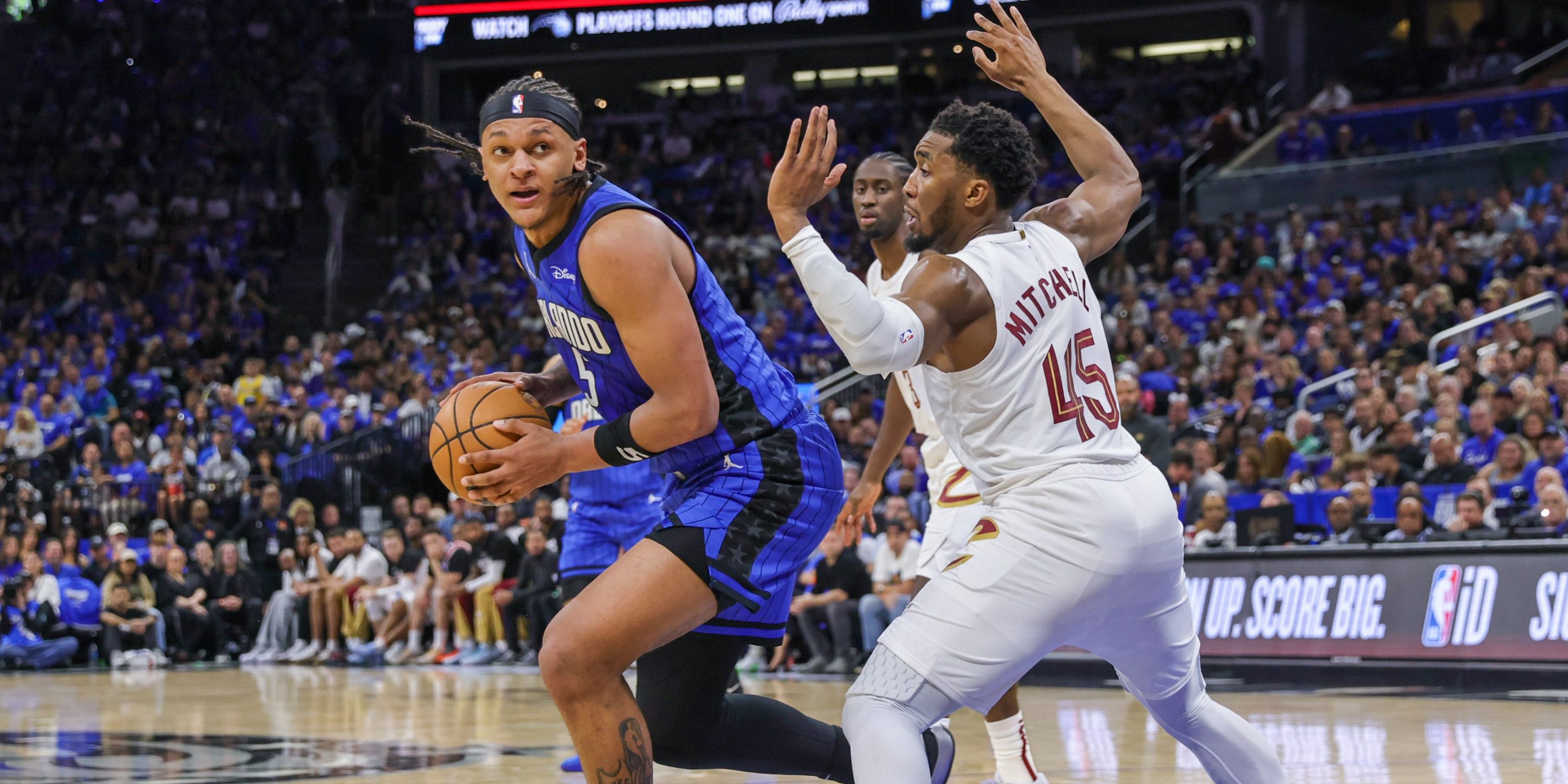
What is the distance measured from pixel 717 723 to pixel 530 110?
1.60 metres

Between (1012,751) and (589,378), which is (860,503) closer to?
(1012,751)

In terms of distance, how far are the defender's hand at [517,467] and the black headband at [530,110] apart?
2.52 ft

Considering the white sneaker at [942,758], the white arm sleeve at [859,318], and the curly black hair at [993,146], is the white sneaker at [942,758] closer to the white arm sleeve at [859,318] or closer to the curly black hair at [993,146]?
the white arm sleeve at [859,318]

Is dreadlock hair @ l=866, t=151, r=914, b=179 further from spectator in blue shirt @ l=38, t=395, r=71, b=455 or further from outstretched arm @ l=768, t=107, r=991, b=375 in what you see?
spectator in blue shirt @ l=38, t=395, r=71, b=455

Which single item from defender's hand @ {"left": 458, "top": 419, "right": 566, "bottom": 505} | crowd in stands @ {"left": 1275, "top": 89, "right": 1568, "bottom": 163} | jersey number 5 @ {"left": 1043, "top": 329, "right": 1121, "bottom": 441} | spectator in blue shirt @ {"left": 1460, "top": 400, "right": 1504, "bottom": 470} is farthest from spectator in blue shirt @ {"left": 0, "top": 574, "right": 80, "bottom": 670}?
crowd in stands @ {"left": 1275, "top": 89, "right": 1568, "bottom": 163}

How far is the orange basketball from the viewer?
4.04m

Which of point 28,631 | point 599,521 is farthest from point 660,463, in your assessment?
point 28,631

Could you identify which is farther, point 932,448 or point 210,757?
point 210,757

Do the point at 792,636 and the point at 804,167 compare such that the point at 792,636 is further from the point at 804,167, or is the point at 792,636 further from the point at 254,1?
the point at 254,1

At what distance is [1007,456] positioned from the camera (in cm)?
379

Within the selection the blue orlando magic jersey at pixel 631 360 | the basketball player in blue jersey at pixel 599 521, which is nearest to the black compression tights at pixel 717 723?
the blue orlando magic jersey at pixel 631 360

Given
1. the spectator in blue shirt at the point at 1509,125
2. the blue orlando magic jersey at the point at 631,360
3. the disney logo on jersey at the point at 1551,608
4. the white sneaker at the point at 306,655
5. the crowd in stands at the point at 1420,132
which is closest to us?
the blue orlando magic jersey at the point at 631,360

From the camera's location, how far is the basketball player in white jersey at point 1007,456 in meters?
3.56

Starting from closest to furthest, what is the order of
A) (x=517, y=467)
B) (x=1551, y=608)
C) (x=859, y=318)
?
(x=859, y=318)
(x=517, y=467)
(x=1551, y=608)
